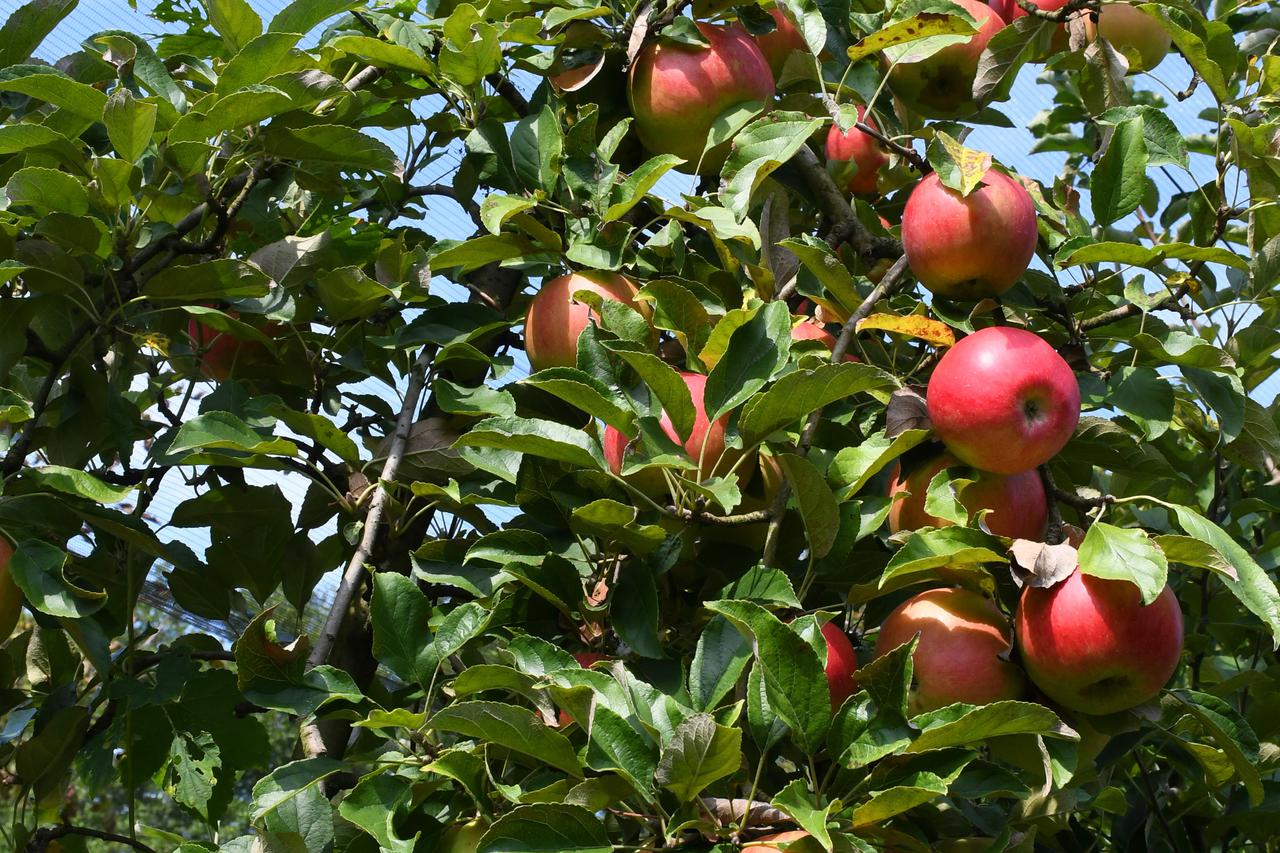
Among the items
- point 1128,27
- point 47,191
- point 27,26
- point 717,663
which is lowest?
point 717,663

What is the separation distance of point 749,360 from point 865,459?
138 mm

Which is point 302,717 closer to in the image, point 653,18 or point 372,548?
point 372,548

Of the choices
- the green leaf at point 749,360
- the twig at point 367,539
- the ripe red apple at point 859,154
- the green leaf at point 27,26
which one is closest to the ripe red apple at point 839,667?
the green leaf at point 749,360

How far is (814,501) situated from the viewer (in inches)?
40.4

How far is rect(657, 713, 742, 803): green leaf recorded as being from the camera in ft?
2.68

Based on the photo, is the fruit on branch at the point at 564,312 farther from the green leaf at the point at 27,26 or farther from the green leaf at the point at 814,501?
the green leaf at the point at 27,26

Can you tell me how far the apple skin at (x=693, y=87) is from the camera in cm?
134

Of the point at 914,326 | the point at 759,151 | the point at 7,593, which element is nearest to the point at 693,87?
the point at 759,151

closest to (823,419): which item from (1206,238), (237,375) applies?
(1206,238)

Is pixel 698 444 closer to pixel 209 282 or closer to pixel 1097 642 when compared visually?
pixel 1097 642

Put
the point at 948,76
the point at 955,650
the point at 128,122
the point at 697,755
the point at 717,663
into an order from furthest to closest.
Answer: the point at 948,76 < the point at 128,122 < the point at 955,650 < the point at 717,663 < the point at 697,755

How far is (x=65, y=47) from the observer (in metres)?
2.67

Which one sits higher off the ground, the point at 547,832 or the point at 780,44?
the point at 780,44

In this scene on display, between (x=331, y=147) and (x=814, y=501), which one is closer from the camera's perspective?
(x=814, y=501)
